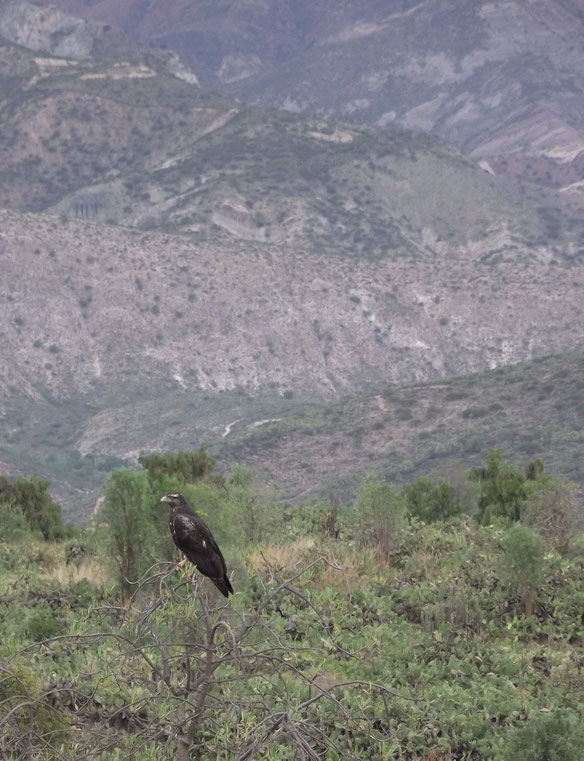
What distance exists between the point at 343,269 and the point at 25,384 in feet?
96.4

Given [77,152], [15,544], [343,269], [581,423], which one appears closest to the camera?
[15,544]

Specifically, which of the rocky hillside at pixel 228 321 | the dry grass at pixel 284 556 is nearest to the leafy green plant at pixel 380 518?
the dry grass at pixel 284 556

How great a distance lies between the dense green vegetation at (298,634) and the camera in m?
8.18

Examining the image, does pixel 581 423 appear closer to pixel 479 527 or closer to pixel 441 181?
pixel 479 527

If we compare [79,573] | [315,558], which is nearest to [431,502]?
[315,558]

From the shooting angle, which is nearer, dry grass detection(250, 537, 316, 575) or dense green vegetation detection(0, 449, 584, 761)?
dense green vegetation detection(0, 449, 584, 761)

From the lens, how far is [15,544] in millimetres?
17234

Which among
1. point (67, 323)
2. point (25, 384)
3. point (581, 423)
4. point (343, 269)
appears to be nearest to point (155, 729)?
point (581, 423)

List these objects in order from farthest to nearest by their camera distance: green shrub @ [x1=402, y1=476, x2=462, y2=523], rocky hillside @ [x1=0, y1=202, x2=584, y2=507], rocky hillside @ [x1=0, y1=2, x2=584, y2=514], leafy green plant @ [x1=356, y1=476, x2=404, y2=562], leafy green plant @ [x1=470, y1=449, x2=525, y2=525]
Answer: rocky hillside @ [x1=0, y1=202, x2=584, y2=507] → rocky hillside @ [x1=0, y1=2, x2=584, y2=514] → green shrub @ [x1=402, y1=476, x2=462, y2=523] → leafy green plant @ [x1=470, y1=449, x2=525, y2=525] → leafy green plant @ [x1=356, y1=476, x2=404, y2=562]

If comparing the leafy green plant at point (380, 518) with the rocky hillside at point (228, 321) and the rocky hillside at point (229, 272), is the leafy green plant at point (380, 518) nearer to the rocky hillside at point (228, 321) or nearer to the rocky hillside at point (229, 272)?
the rocky hillside at point (229, 272)

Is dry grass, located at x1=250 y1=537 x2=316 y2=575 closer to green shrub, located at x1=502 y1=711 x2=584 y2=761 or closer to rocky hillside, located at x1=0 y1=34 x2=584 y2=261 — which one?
green shrub, located at x1=502 y1=711 x2=584 y2=761

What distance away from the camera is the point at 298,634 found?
12.5 metres

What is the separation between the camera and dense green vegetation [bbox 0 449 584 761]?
8.18 m

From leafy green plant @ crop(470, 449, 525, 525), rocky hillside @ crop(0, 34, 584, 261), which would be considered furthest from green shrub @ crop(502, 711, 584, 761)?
rocky hillside @ crop(0, 34, 584, 261)
